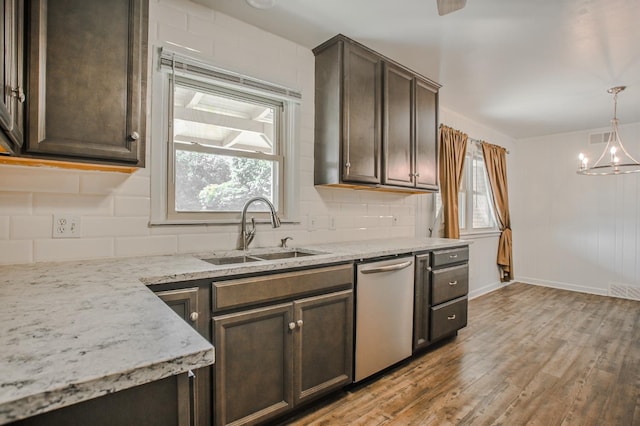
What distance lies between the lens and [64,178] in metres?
1.65

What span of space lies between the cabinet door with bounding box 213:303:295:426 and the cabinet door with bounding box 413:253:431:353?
1233 millimetres

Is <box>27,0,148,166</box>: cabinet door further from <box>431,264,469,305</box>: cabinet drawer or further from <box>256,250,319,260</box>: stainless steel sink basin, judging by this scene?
<box>431,264,469,305</box>: cabinet drawer

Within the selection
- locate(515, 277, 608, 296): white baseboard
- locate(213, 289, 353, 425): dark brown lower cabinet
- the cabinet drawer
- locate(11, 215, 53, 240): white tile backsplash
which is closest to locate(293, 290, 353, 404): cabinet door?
locate(213, 289, 353, 425): dark brown lower cabinet

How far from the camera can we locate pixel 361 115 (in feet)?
8.41

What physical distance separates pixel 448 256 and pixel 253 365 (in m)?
1.98

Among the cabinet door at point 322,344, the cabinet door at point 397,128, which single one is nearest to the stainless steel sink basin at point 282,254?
the cabinet door at point 322,344

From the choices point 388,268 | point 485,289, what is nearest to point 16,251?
point 388,268

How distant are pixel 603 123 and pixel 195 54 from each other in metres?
5.48

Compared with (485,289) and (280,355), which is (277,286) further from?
(485,289)

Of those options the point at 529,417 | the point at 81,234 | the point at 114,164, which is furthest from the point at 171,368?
the point at 529,417

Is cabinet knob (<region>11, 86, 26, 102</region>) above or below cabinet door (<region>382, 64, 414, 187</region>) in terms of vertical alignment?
below

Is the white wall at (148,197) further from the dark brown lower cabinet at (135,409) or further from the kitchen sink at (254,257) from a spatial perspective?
the dark brown lower cabinet at (135,409)

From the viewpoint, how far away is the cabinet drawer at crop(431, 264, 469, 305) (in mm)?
2760

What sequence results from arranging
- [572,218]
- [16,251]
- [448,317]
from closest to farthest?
[16,251] → [448,317] → [572,218]
